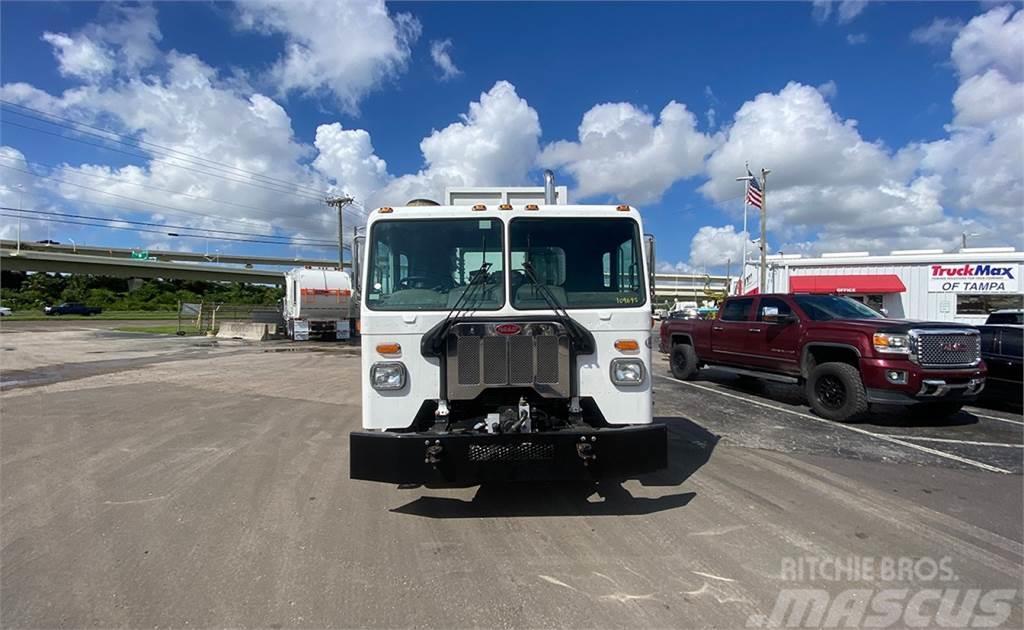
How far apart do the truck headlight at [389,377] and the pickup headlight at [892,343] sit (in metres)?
6.62

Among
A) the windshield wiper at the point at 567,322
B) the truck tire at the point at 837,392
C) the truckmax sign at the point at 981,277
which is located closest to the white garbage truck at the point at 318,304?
the truck tire at the point at 837,392

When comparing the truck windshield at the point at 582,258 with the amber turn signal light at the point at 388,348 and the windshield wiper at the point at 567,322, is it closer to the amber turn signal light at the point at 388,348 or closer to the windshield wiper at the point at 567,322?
the windshield wiper at the point at 567,322

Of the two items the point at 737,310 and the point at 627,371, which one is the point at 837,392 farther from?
the point at 627,371

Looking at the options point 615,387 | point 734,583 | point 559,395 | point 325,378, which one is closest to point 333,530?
point 559,395

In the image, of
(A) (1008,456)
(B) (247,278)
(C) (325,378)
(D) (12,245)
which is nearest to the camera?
(A) (1008,456)

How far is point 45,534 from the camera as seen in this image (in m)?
4.14

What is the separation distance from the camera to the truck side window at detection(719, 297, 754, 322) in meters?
10.9

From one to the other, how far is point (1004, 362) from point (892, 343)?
3.01 m

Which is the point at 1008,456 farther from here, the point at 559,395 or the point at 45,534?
the point at 45,534

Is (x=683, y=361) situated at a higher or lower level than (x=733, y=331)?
lower

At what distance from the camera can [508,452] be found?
4.05 m

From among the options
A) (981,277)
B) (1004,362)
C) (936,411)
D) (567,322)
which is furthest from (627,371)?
(981,277)

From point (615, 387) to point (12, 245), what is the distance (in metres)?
92.6

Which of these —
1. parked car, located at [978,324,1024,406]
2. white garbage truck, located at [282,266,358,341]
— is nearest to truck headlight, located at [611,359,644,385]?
parked car, located at [978,324,1024,406]
